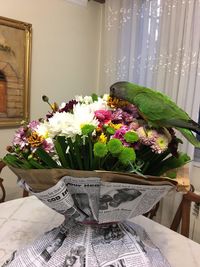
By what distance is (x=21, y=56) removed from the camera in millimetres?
1727

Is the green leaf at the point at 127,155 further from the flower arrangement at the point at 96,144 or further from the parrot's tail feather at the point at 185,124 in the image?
the parrot's tail feather at the point at 185,124

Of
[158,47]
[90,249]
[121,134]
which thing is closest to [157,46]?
[158,47]

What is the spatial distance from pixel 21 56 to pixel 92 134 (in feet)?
4.50

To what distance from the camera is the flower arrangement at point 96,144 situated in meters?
0.56

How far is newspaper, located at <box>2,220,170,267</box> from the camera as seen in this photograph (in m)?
0.60

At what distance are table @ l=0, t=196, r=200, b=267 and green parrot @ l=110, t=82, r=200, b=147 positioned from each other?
1.57ft

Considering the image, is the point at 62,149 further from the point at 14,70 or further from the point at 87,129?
the point at 14,70

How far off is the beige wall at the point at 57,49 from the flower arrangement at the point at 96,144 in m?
1.24

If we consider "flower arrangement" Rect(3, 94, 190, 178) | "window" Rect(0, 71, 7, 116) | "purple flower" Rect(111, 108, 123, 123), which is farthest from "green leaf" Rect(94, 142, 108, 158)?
"window" Rect(0, 71, 7, 116)

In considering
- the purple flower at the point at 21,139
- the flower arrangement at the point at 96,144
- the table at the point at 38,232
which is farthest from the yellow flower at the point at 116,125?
the table at the point at 38,232

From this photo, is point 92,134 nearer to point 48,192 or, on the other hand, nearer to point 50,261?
point 48,192

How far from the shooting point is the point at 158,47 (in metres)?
1.71

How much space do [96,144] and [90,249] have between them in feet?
0.91

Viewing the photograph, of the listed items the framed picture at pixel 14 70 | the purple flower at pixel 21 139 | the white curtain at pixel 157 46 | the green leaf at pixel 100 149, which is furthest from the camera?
the framed picture at pixel 14 70
